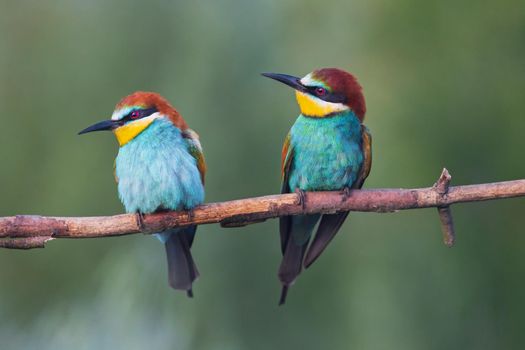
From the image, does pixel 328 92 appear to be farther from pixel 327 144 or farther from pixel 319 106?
pixel 327 144

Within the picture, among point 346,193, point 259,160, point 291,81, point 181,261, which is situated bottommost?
point 181,261

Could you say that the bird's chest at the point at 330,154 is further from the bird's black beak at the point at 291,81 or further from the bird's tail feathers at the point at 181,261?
the bird's tail feathers at the point at 181,261

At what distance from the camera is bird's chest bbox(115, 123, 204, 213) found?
360cm

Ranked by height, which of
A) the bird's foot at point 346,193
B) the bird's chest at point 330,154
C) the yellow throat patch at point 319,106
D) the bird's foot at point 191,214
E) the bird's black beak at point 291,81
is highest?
the bird's black beak at point 291,81

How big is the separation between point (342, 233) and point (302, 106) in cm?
147

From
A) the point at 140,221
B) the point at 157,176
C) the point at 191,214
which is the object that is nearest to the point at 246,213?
the point at 191,214

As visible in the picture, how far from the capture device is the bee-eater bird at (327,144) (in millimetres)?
3764

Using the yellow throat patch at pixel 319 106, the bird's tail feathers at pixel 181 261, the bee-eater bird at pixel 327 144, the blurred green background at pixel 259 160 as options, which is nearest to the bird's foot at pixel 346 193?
the bee-eater bird at pixel 327 144

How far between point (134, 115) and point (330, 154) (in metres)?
0.94

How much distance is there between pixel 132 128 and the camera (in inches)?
146

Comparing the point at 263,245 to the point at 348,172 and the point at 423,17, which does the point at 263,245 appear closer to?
the point at 348,172

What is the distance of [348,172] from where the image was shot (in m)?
3.83

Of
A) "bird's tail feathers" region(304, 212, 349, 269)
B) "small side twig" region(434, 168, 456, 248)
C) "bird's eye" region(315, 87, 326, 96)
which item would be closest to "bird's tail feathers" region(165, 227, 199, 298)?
"bird's tail feathers" region(304, 212, 349, 269)

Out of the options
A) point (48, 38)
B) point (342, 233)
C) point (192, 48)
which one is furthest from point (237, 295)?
point (48, 38)
